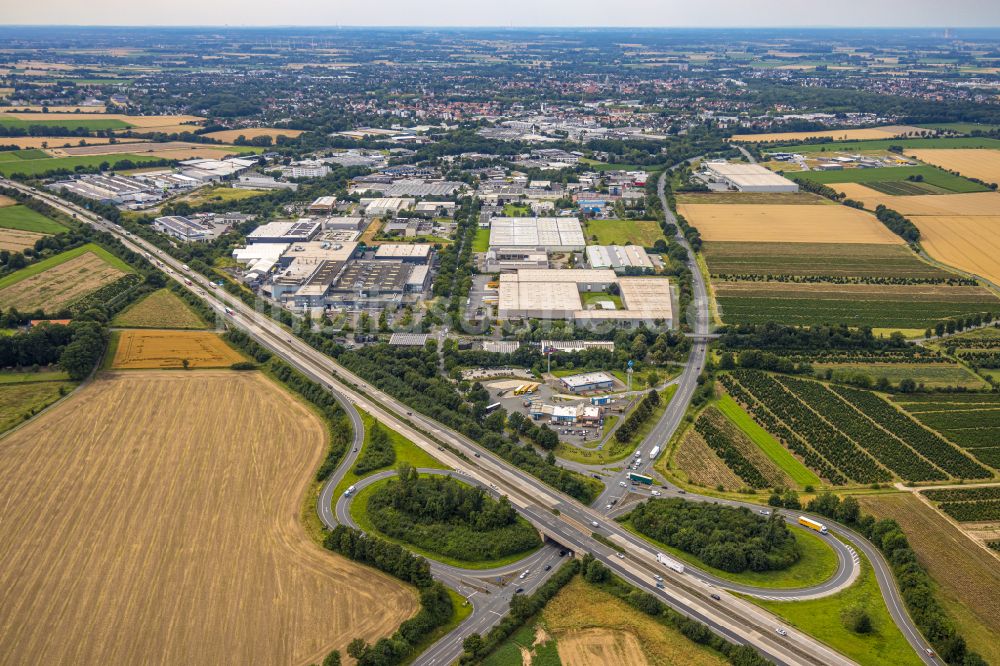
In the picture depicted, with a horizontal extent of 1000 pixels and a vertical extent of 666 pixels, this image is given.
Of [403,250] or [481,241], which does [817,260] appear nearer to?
[481,241]

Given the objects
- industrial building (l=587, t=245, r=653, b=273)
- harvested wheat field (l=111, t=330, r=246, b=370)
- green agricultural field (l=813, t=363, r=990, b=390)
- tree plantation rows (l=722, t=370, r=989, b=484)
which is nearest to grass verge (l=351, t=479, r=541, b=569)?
tree plantation rows (l=722, t=370, r=989, b=484)

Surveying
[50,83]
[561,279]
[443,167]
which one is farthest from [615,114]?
[50,83]

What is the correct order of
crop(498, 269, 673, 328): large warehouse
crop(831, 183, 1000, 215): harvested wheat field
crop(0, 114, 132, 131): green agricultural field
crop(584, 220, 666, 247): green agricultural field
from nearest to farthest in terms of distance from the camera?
crop(498, 269, 673, 328): large warehouse → crop(584, 220, 666, 247): green agricultural field → crop(831, 183, 1000, 215): harvested wheat field → crop(0, 114, 132, 131): green agricultural field

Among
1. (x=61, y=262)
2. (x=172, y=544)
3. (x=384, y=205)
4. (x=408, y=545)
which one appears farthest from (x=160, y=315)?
(x=408, y=545)

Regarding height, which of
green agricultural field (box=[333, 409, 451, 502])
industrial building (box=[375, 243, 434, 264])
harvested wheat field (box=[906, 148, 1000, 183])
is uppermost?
harvested wheat field (box=[906, 148, 1000, 183])

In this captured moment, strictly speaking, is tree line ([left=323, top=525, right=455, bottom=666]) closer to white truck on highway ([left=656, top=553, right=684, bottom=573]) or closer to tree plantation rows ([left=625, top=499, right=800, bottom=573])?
white truck on highway ([left=656, top=553, right=684, bottom=573])

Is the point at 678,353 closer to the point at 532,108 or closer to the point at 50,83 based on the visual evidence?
the point at 532,108
